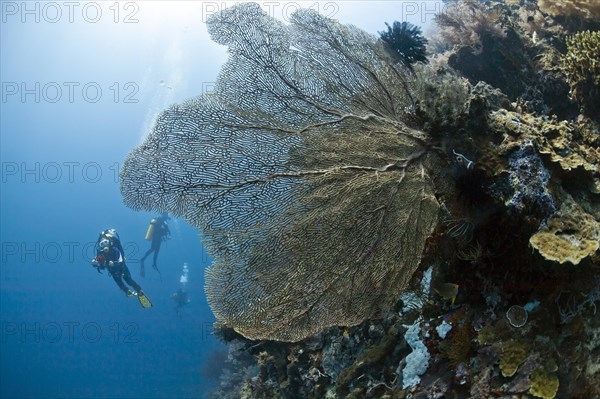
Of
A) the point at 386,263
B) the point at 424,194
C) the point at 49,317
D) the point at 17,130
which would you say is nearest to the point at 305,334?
the point at 386,263

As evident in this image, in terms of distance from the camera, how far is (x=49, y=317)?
→ 86125 millimetres

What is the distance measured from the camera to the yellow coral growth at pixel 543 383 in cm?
290

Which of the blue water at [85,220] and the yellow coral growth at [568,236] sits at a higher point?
the blue water at [85,220]

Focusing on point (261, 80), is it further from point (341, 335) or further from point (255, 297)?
point (341, 335)

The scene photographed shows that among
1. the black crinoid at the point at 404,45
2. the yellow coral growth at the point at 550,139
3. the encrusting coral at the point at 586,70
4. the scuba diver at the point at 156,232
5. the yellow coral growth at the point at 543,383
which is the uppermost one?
the scuba diver at the point at 156,232

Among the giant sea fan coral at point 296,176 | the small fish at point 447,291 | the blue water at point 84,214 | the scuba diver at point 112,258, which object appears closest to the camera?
the giant sea fan coral at point 296,176

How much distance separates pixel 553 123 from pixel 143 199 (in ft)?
13.9

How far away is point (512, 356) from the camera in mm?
3066

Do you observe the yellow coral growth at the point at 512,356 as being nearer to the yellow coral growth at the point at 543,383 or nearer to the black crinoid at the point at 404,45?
the yellow coral growth at the point at 543,383

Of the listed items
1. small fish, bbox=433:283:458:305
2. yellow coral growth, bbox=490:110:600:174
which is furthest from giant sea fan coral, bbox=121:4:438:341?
yellow coral growth, bbox=490:110:600:174

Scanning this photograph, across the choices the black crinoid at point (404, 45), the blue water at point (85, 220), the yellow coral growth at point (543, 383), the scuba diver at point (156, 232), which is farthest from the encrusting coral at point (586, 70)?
the blue water at point (85, 220)

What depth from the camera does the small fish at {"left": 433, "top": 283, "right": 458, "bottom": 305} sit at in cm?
363

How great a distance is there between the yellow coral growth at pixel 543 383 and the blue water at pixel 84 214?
1372 inches

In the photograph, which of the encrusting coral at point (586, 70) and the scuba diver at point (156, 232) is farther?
the scuba diver at point (156, 232)
